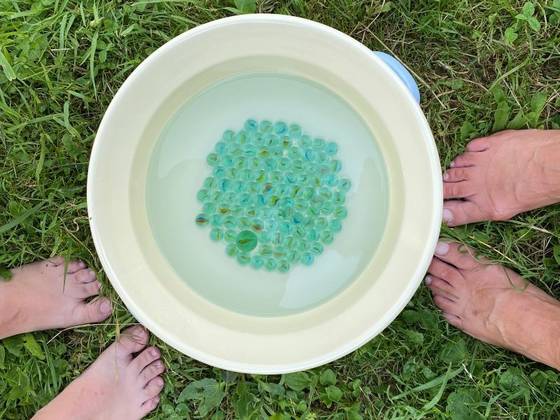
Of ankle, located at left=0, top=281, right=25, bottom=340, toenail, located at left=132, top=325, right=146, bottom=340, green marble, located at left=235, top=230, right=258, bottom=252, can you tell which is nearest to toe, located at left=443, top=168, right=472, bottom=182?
green marble, located at left=235, top=230, right=258, bottom=252

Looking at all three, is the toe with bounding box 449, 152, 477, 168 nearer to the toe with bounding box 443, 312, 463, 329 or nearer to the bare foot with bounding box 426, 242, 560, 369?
the bare foot with bounding box 426, 242, 560, 369

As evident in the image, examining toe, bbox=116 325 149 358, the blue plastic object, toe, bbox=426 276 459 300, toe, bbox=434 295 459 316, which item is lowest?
toe, bbox=116 325 149 358

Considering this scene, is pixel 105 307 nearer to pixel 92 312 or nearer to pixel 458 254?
pixel 92 312

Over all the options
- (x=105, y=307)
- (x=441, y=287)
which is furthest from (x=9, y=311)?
(x=441, y=287)

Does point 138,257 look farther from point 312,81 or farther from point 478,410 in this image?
point 478,410

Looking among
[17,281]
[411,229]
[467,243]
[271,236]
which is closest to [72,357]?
[17,281]

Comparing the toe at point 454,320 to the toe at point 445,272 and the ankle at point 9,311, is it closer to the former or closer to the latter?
the toe at point 445,272
